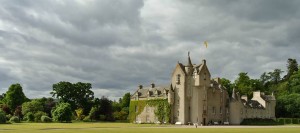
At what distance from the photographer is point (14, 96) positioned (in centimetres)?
9875

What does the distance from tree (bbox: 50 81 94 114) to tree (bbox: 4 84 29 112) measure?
13029mm

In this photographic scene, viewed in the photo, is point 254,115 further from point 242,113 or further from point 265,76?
point 265,76

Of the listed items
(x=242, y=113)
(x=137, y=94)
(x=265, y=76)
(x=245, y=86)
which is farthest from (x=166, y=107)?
(x=265, y=76)

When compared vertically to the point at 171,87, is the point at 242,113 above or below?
below

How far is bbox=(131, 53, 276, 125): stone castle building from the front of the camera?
72.9 m

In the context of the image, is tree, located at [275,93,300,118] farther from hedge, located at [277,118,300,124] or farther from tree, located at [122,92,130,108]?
tree, located at [122,92,130,108]

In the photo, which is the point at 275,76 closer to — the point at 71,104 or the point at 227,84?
the point at 227,84

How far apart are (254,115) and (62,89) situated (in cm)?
4712

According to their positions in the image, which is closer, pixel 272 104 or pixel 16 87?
pixel 272 104

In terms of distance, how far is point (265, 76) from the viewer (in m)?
137

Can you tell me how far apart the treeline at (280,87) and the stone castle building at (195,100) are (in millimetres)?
16913

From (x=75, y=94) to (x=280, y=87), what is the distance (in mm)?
65273

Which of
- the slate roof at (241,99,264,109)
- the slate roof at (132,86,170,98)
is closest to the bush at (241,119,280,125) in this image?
the slate roof at (241,99,264,109)

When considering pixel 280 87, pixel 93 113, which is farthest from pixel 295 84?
pixel 93 113
